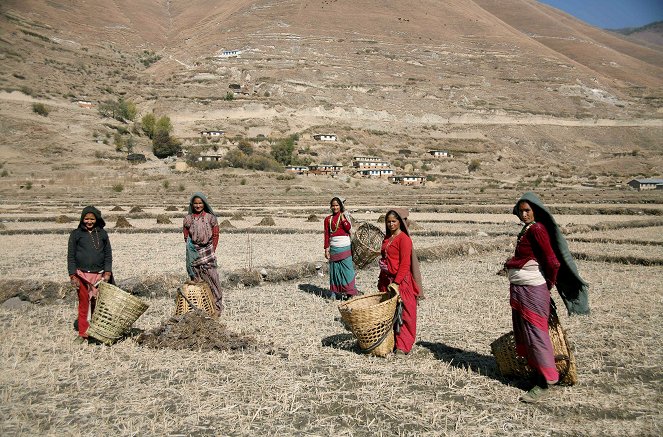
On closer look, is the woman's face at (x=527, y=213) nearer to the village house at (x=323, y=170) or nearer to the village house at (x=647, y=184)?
the village house at (x=647, y=184)

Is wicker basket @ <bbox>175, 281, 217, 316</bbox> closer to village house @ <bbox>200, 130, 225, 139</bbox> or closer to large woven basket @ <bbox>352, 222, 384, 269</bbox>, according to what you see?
large woven basket @ <bbox>352, 222, 384, 269</bbox>

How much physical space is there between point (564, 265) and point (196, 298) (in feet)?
15.6

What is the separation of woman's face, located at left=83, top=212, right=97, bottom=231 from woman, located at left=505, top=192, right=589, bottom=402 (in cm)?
510

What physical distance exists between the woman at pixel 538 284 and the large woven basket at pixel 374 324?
4.46 feet

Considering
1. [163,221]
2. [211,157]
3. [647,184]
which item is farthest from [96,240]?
[211,157]

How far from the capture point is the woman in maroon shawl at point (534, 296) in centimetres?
502

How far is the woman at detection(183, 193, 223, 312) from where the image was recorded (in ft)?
25.8

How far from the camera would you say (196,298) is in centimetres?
758

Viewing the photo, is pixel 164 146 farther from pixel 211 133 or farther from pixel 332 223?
pixel 332 223

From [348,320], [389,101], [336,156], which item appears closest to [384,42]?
[389,101]

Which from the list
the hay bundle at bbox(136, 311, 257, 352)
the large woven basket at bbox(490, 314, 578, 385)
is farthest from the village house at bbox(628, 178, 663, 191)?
the hay bundle at bbox(136, 311, 257, 352)

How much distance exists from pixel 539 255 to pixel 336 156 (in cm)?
6856

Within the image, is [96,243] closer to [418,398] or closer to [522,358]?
[418,398]

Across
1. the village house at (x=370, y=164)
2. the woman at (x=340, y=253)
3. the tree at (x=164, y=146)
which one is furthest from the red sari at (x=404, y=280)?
the tree at (x=164, y=146)
